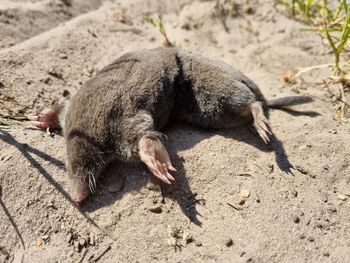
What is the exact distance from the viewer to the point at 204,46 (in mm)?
3979

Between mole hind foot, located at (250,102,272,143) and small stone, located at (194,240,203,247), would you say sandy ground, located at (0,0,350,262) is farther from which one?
mole hind foot, located at (250,102,272,143)

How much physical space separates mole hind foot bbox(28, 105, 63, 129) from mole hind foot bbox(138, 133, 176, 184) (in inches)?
27.2

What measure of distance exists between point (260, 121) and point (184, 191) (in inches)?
29.3

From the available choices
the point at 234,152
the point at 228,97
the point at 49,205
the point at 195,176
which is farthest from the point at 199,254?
the point at 228,97

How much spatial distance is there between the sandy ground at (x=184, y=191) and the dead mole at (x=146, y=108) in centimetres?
11

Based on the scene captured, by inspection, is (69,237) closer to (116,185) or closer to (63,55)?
(116,185)

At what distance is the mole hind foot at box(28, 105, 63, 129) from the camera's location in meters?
2.83

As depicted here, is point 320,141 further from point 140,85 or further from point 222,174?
point 140,85

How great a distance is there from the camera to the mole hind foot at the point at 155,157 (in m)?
2.44

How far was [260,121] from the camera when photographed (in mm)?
2822

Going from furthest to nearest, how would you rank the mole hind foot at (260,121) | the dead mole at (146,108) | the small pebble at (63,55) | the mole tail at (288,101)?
the small pebble at (63,55), the mole tail at (288,101), the mole hind foot at (260,121), the dead mole at (146,108)

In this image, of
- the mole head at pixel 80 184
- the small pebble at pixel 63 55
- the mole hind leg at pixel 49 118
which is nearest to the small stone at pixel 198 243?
the mole head at pixel 80 184

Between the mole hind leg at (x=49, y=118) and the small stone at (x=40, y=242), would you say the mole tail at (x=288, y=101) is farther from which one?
the small stone at (x=40, y=242)

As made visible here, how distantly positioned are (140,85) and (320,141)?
1299 mm
